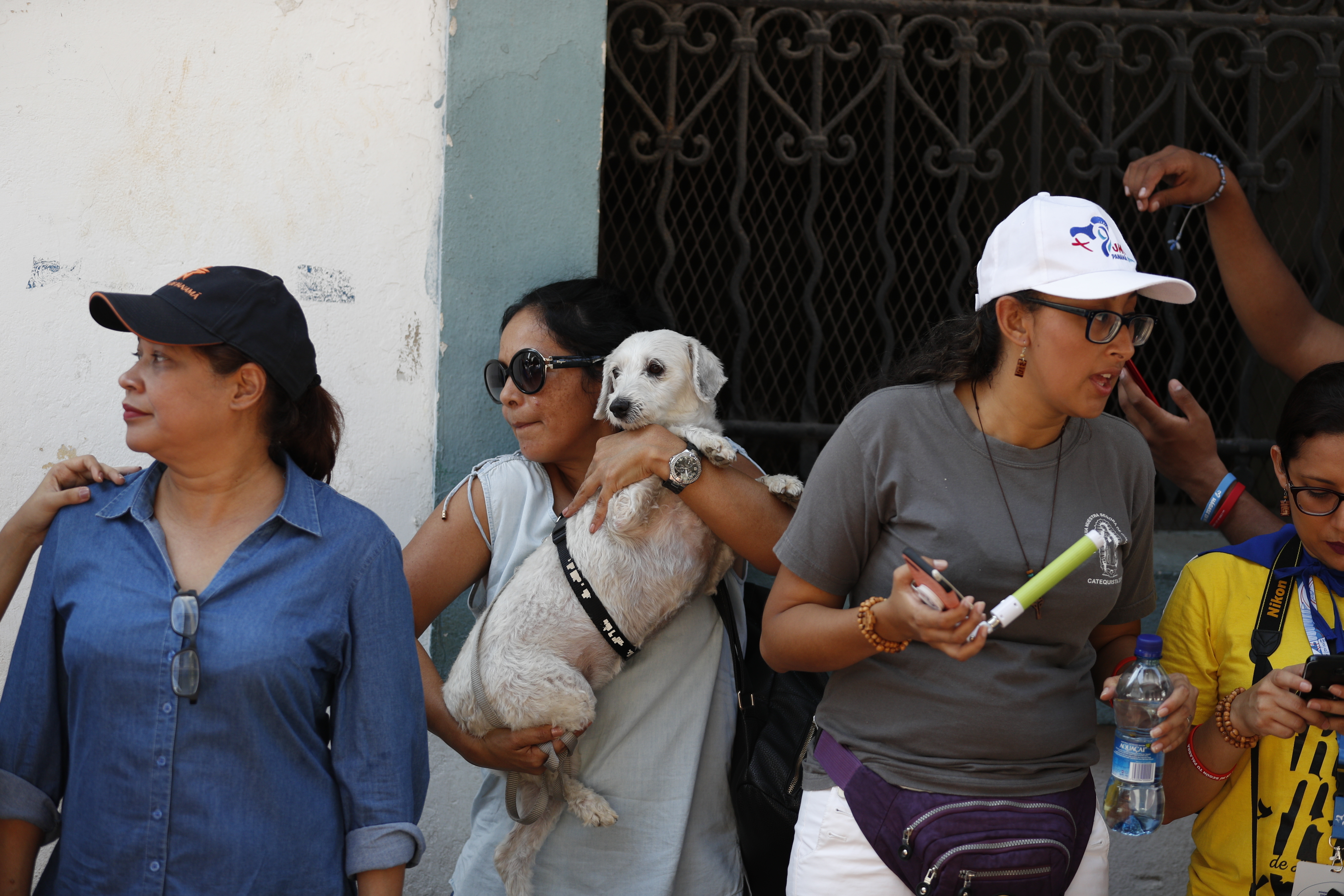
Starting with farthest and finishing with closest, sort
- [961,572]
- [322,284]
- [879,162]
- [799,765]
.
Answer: [879,162] < [322,284] < [799,765] < [961,572]

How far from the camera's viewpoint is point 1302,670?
2.06 meters

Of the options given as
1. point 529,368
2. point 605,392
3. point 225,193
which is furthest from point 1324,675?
point 225,193

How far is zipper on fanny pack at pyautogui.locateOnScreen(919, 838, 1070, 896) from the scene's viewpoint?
193cm

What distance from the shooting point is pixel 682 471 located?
2.51m

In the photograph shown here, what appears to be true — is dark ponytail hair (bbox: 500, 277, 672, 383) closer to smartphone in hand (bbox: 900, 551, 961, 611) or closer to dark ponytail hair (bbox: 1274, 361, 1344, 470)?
smartphone in hand (bbox: 900, 551, 961, 611)

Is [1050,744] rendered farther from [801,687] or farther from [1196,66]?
[1196,66]

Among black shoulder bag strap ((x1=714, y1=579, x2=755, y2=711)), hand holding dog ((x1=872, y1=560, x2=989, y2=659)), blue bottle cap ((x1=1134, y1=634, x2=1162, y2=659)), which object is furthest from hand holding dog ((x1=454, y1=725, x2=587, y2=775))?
blue bottle cap ((x1=1134, y1=634, x2=1162, y2=659))

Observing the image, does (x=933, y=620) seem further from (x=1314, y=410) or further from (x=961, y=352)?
(x=1314, y=410)

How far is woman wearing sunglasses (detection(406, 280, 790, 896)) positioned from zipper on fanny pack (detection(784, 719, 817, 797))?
195 mm

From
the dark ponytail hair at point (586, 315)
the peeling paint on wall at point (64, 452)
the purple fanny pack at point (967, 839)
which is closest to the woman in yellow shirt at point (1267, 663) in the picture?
the purple fanny pack at point (967, 839)

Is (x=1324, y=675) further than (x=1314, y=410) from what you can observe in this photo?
No

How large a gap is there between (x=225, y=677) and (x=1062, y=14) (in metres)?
3.12

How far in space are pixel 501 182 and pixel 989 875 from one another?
2173mm

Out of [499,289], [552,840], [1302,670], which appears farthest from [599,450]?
[1302,670]
